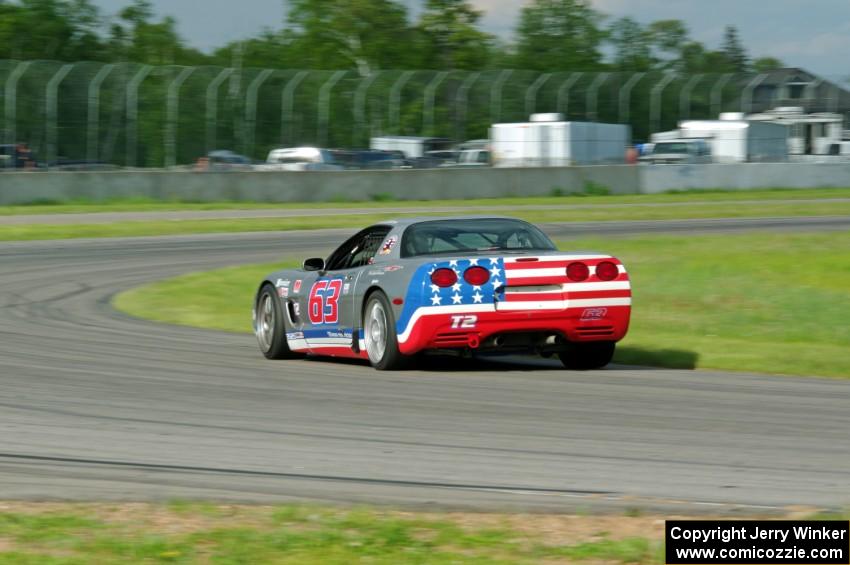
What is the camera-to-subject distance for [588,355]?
11.6 meters

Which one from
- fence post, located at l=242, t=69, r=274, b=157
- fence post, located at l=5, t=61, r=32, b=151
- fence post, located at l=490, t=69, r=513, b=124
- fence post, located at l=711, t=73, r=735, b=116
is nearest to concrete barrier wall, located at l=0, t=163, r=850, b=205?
fence post, located at l=5, t=61, r=32, b=151

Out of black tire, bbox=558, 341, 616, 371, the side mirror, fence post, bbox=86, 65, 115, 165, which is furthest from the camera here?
fence post, bbox=86, 65, 115, 165

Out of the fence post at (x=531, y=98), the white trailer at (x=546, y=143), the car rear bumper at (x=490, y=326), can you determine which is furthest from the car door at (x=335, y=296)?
the fence post at (x=531, y=98)

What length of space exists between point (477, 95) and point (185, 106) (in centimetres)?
1082

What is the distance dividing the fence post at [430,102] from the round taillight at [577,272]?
36.6m

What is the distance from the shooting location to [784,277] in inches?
722

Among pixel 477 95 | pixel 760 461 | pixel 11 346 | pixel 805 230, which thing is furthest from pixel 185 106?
pixel 760 461

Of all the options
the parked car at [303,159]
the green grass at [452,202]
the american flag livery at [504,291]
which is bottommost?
the american flag livery at [504,291]

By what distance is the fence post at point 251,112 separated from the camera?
43.8 metres

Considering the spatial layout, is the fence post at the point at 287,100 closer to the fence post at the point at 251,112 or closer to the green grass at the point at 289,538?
the fence post at the point at 251,112

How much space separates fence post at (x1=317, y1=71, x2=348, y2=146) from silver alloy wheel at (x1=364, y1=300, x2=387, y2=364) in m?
34.7

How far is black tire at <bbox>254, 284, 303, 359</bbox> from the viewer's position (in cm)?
1285

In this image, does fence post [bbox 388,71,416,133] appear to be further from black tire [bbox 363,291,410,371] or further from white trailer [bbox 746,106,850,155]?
black tire [bbox 363,291,410,371]

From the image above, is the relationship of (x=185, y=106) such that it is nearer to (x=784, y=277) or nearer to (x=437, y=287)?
(x=784, y=277)
